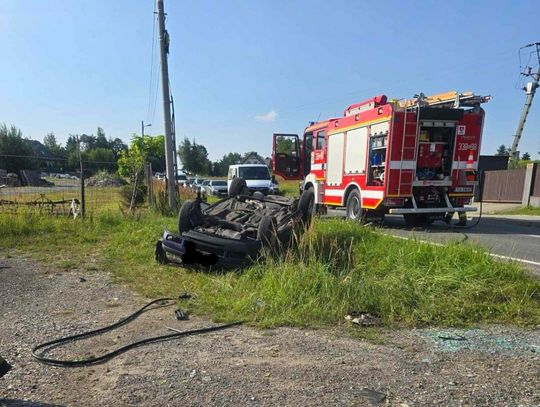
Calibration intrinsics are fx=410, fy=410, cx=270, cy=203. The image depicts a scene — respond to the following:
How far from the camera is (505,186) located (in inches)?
916

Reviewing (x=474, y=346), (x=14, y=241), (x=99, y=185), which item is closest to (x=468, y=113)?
(x=474, y=346)

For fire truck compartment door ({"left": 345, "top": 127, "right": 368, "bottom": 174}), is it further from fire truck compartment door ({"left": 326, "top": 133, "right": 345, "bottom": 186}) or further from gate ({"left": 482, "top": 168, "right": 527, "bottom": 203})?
gate ({"left": 482, "top": 168, "right": 527, "bottom": 203})

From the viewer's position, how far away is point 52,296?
496 cm

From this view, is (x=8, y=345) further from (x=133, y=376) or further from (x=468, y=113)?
(x=468, y=113)

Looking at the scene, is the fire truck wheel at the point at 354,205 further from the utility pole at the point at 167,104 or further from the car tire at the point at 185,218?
the car tire at the point at 185,218

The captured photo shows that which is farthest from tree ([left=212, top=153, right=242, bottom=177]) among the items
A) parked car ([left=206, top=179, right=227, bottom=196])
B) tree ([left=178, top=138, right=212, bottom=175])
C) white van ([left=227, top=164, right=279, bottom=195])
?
white van ([left=227, top=164, right=279, bottom=195])

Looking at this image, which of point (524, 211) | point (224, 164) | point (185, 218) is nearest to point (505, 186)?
point (524, 211)

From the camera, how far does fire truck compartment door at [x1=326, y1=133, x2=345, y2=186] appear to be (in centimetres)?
1274

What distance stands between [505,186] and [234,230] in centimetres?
2190

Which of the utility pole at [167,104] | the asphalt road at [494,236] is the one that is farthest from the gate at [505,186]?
the utility pole at [167,104]

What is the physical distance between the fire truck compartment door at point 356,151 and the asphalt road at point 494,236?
A: 6.24 feet

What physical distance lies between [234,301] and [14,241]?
6.10 metres

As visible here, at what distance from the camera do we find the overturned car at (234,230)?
5.79 metres

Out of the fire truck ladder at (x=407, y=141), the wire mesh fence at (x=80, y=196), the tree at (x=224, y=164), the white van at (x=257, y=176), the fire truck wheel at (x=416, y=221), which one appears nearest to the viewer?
the fire truck ladder at (x=407, y=141)
